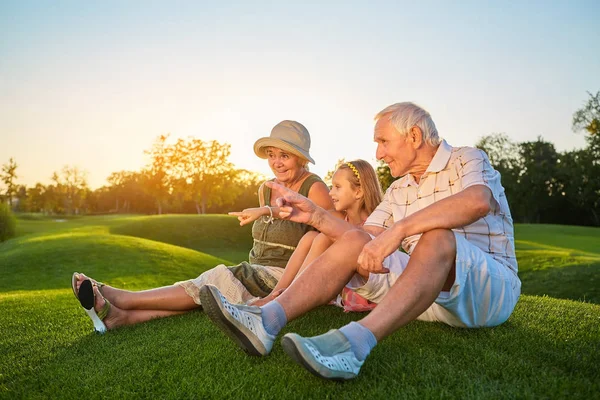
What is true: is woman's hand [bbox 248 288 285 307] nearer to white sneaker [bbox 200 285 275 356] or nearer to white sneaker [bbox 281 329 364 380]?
white sneaker [bbox 200 285 275 356]

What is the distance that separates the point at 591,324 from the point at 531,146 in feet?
172

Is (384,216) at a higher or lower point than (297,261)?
higher

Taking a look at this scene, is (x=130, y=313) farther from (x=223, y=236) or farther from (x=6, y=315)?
(x=223, y=236)

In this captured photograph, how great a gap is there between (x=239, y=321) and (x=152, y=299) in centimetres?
190

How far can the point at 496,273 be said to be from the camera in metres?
2.63

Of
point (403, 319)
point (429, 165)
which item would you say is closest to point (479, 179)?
point (429, 165)

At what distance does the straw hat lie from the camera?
14.2 ft

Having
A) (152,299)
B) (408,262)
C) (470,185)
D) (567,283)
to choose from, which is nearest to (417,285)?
(408,262)

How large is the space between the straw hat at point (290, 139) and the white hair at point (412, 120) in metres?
1.20

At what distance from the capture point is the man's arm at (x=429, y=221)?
8.27ft

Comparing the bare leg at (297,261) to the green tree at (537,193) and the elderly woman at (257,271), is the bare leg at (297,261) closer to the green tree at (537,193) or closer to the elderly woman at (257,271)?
the elderly woman at (257,271)

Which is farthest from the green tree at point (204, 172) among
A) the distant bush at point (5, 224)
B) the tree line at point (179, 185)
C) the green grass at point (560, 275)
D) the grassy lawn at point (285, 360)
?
the grassy lawn at point (285, 360)

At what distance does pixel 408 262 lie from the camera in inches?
96.6

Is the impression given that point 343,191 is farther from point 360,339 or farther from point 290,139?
point 360,339
